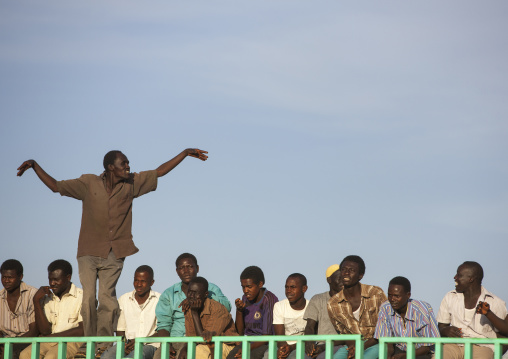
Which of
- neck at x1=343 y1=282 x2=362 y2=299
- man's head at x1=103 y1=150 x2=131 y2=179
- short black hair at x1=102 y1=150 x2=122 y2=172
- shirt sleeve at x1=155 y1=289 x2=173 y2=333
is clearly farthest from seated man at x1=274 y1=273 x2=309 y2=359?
short black hair at x1=102 y1=150 x2=122 y2=172

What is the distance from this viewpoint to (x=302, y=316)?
42.4 ft

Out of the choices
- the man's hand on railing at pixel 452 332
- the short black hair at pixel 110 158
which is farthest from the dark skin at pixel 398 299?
the short black hair at pixel 110 158

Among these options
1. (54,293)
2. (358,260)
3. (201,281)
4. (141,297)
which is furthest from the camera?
(141,297)

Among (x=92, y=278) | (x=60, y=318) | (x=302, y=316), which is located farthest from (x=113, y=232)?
(x=302, y=316)

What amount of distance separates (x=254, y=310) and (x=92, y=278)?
219 centimetres

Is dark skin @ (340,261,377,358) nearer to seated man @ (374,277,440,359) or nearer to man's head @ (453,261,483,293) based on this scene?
seated man @ (374,277,440,359)

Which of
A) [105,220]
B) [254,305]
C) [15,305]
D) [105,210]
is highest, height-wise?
[105,210]

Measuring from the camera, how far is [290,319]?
12.9 m

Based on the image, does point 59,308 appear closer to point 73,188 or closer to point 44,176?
point 73,188

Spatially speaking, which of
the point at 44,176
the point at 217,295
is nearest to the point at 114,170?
the point at 44,176

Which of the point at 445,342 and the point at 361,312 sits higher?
the point at 361,312

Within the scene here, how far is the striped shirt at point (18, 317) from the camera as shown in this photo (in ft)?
44.6

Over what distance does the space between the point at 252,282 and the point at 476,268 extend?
2956mm

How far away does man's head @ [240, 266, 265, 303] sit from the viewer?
42.7 feet
